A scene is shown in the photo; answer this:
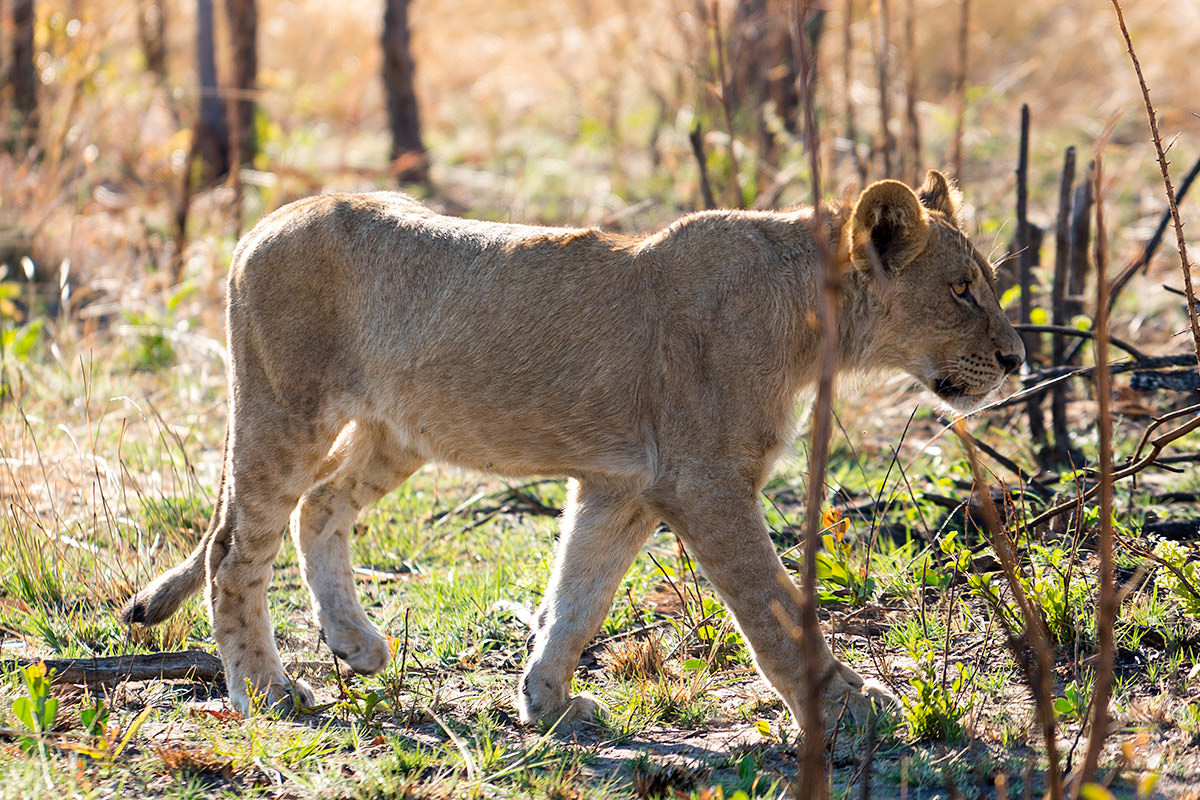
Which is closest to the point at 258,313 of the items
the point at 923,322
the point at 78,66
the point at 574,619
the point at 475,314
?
the point at 475,314

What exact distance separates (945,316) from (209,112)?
9153mm

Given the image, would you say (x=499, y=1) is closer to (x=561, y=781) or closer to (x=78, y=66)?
(x=78, y=66)

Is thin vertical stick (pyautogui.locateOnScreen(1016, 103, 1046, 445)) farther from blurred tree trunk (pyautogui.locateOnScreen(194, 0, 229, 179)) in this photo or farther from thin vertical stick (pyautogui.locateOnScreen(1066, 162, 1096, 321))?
blurred tree trunk (pyautogui.locateOnScreen(194, 0, 229, 179))

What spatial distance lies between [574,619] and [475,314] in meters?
0.99

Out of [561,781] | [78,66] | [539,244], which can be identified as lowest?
[561,781]

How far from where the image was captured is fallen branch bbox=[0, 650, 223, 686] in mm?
3635

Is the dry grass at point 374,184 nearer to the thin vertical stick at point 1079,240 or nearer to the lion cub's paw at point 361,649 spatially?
the lion cub's paw at point 361,649

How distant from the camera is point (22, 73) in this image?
10336 millimetres

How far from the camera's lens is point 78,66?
8930mm

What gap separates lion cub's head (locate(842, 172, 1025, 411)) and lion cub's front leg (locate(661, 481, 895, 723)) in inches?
31.6

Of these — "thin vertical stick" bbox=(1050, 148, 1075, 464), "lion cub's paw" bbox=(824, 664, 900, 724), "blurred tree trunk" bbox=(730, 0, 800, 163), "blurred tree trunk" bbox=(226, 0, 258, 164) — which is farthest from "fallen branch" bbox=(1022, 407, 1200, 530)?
"blurred tree trunk" bbox=(226, 0, 258, 164)

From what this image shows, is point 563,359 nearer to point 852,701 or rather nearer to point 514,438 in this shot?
point 514,438

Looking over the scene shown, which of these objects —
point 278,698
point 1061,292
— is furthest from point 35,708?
point 1061,292

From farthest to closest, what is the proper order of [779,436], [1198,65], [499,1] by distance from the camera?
[499,1]
[1198,65]
[779,436]
